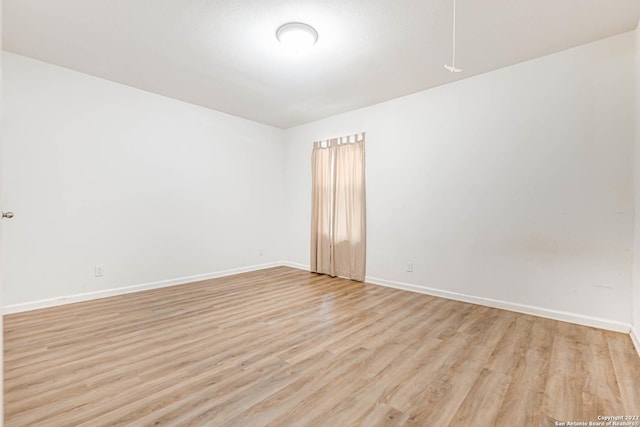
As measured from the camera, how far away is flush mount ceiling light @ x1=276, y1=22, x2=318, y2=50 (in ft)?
8.66

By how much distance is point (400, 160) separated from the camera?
4.26m

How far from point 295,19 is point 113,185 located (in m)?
2.94

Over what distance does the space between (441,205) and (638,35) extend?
7.31 feet

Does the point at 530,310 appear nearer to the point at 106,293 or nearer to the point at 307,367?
the point at 307,367

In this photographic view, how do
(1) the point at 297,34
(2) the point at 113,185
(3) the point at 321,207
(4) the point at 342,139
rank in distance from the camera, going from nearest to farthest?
(1) the point at 297,34, (2) the point at 113,185, (4) the point at 342,139, (3) the point at 321,207

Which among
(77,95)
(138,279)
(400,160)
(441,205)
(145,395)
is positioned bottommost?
(145,395)

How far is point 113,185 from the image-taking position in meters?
3.80

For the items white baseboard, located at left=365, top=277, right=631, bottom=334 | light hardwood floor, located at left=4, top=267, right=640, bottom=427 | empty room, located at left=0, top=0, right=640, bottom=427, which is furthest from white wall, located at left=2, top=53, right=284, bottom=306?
white baseboard, located at left=365, top=277, right=631, bottom=334

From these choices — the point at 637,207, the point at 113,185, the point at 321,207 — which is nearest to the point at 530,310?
the point at 637,207

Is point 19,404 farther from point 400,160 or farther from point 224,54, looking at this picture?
point 400,160

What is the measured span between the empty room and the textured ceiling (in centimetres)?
2

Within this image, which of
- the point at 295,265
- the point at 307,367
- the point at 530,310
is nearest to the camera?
the point at 307,367

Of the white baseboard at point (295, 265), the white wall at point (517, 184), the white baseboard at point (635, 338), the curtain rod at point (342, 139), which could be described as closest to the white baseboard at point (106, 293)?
the white baseboard at point (295, 265)

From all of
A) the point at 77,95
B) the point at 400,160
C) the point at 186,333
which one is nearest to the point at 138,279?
the point at 186,333
